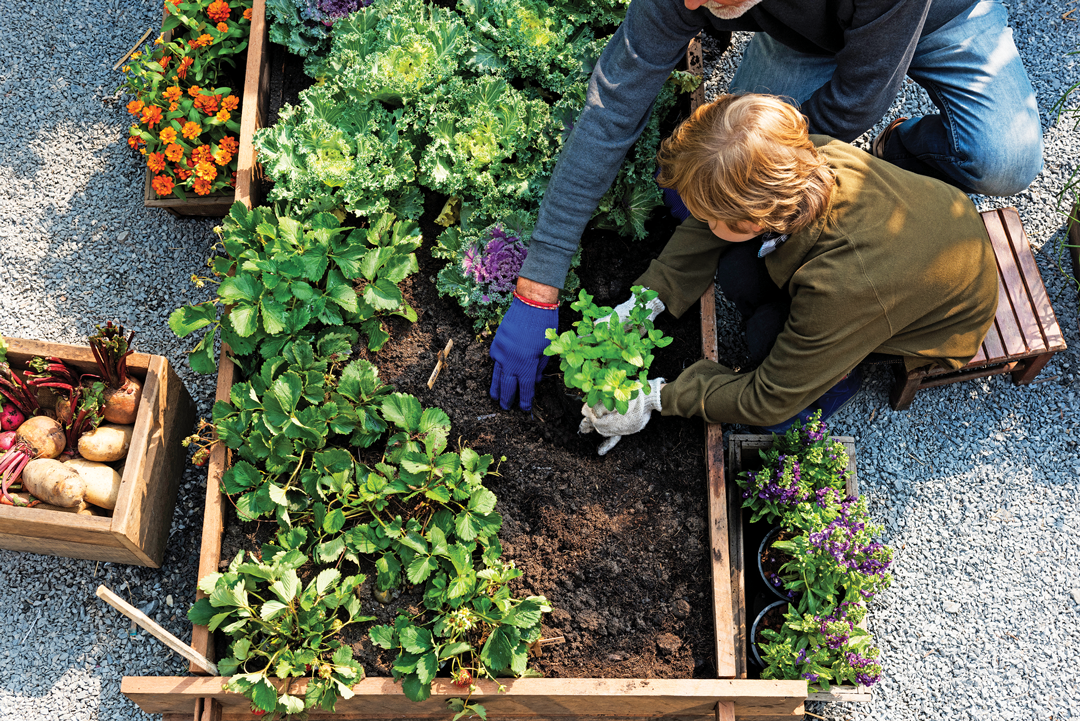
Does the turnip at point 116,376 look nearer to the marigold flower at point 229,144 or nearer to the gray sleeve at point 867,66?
the marigold flower at point 229,144

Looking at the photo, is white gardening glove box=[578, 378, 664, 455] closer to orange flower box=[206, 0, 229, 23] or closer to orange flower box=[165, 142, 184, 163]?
orange flower box=[165, 142, 184, 163]

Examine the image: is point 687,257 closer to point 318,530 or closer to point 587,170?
point 587,170

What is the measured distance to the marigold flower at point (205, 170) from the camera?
8.57ft

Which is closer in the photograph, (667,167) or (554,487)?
(667,167)

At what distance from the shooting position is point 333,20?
260cm

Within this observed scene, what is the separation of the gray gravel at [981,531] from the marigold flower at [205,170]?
6.19ft

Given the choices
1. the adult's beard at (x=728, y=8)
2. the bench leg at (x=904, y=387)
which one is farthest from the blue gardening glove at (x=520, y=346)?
the bench leg at (x=904, y=387)

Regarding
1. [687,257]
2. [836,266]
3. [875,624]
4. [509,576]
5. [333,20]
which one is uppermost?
[333,20]

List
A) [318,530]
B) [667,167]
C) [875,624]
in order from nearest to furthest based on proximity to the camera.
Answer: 1. [667,167]
2. [318,530]
3. [875,624]

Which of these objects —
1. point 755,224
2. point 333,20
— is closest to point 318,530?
point 755,224

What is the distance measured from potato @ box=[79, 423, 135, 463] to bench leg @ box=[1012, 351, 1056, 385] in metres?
3.01

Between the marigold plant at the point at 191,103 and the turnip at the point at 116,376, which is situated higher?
the marigold plant at the point at 191,103

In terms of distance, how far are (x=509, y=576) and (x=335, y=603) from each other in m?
0.48

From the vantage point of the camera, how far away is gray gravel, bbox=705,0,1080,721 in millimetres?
2531
